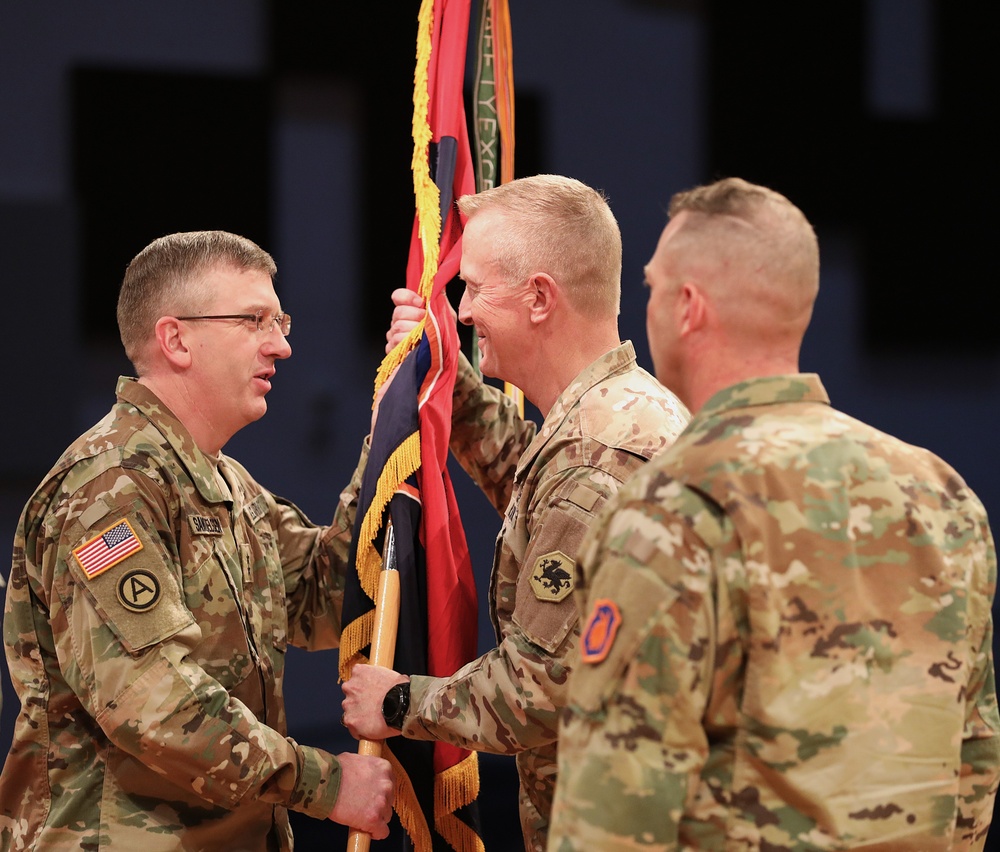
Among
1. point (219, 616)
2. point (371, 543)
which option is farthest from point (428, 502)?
point (219, 616)

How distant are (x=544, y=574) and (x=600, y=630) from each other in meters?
0.59

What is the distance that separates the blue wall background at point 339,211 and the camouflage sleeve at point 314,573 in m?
1.42

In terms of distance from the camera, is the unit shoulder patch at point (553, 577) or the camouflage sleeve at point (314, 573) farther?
the camouflage sleeve at point (314, 573)

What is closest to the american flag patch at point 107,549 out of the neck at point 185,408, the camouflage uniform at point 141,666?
the camouflage uniform at point 141,666

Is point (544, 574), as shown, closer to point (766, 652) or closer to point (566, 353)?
point (566, 353)

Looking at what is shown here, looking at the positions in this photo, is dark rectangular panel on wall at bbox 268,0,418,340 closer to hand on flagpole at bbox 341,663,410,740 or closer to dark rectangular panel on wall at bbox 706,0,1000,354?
dark rectangular panel on wall at bbox 706,0,1000,354

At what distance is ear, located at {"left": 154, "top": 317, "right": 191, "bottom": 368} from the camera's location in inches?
97.0

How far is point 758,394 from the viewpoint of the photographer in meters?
1.62

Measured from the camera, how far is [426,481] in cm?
265

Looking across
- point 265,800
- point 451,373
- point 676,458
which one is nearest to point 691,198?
point 676,458

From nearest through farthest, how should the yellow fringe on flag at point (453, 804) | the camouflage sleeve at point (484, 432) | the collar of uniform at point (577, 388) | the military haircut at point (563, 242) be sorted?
the collar of uniform at point (577, 388) → the military haircut at point (563, 242) → the yellow fringe on flag at point (453, 804) → the camouflage sleeve at point (484, 432)

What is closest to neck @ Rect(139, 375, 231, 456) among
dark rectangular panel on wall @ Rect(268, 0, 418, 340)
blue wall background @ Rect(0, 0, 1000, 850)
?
blue wall background @ Rect(0, 0, 1000, 850)

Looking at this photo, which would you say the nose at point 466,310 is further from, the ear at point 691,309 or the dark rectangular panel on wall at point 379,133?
the dark rectangular panel on wall at point 379,133

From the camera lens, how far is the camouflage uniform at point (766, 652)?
1.47m
